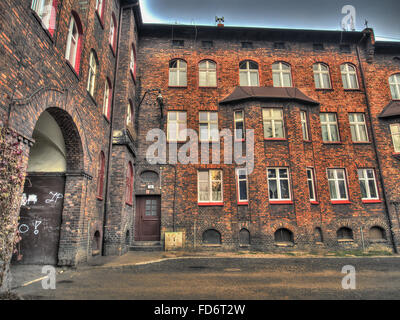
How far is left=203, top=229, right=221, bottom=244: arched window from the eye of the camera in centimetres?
1372

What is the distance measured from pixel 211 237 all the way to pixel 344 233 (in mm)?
7417

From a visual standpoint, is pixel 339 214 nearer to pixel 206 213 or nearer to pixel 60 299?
pixel 206 213

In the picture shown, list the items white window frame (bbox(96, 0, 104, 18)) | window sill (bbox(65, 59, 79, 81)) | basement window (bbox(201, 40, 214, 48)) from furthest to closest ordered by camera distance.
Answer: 1. basement window (bbox(201, 40, 214, 48))
2. white window frame (bbox(96, 0, 104, 18))
3. window sill (bbox(65, 59, 79, 81))

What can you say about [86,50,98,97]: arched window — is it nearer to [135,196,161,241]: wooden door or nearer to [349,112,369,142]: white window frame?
[135,196,161,241]: wooden door

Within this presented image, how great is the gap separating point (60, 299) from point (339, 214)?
14.1 m

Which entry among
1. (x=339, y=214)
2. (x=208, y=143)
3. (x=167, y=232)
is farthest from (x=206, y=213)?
(x=339, y=214)

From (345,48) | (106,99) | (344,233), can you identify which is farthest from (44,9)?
(345,48)

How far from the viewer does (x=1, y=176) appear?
4699mm

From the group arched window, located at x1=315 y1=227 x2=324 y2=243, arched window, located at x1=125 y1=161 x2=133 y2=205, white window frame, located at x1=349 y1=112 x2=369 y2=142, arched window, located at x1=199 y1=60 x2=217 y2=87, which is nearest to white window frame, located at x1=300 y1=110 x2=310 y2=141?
white window frame, located at x1=349 y1=112 x2=369 y2=142

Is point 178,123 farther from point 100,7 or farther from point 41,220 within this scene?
point 41,220

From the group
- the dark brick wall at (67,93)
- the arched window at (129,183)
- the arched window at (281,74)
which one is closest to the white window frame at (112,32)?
the dark brick wall at (67,93)

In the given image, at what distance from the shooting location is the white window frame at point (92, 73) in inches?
390

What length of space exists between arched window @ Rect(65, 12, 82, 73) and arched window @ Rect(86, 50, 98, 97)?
43.4 inches

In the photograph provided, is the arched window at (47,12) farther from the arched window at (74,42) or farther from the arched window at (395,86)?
the arched window at (395,86)
